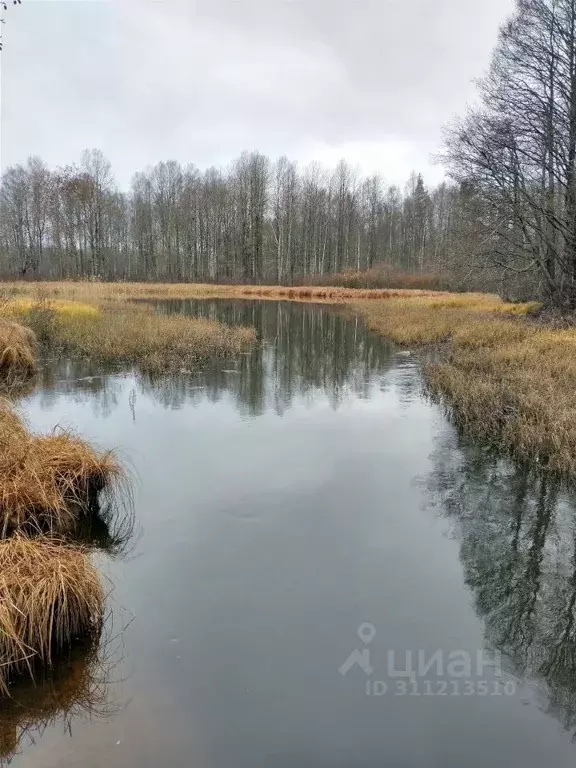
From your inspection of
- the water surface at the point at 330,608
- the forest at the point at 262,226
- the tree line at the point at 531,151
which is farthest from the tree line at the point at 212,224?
the water surface at the point at 330,608

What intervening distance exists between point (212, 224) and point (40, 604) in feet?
199

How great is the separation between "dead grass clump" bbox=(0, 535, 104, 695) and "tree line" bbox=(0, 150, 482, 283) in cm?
4852

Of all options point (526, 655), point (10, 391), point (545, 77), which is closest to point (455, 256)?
point (545, 77)

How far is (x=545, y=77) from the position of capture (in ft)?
59.7

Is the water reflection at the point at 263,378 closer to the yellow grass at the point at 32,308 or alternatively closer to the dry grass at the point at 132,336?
the dry grass at the point at 132,336

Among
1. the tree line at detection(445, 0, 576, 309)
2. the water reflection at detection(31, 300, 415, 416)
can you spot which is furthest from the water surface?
the tree line at detection(445, 0, 576, 309)

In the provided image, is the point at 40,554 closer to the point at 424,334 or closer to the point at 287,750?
the point at 287,750

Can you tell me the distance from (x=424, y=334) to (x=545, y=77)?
9388 millimetres

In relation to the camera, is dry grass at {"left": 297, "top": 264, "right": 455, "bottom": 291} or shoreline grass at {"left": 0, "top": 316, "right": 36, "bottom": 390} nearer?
shoreline grass at {"left": 0, "top": 316, "right": 36, "bottom": 390}

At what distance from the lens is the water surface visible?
3.22 meters

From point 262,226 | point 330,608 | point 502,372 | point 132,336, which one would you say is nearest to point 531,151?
point 502,372

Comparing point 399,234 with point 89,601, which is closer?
point 89,601

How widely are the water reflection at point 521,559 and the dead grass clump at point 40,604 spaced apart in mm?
2992

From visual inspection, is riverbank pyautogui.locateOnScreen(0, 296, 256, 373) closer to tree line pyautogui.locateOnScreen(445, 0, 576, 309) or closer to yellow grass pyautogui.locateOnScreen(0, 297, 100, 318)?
yellow grass pyautogui.locateOnScreen(0, 297, 100, 318)
